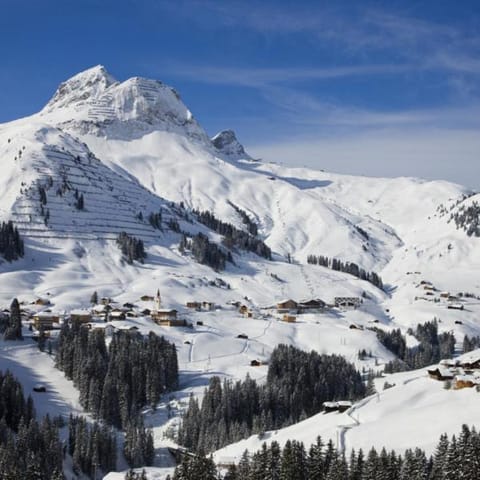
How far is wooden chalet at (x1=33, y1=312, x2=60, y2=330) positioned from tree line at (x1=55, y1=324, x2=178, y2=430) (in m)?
9.61

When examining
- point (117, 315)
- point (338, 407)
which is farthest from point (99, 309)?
point (338, 407)

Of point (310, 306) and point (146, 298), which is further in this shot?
point (310, 306)

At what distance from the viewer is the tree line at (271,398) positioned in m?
106

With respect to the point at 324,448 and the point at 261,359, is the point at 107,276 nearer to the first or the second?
the point at 261,359

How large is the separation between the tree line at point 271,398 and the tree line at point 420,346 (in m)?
20.0

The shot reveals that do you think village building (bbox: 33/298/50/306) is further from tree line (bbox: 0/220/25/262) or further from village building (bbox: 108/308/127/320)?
tree line (bbox: 0/220/25/262)

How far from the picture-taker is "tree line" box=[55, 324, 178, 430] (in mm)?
114625

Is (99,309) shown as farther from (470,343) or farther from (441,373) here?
(441,373)

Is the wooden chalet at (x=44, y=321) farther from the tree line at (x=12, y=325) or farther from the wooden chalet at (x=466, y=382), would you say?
the wooden chalet at (x=466, y=382)

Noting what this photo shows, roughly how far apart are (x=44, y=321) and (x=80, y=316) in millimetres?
8886

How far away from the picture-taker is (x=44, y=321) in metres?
148

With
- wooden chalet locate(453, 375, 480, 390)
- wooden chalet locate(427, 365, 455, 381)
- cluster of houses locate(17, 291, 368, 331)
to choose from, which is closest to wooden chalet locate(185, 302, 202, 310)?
cluster of houses locate(17, 291, 368, 331)

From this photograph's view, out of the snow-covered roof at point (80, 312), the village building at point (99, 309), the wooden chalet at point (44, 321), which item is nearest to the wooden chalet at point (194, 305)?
the village building at point (99, 309)

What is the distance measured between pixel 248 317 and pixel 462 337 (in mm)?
52464
